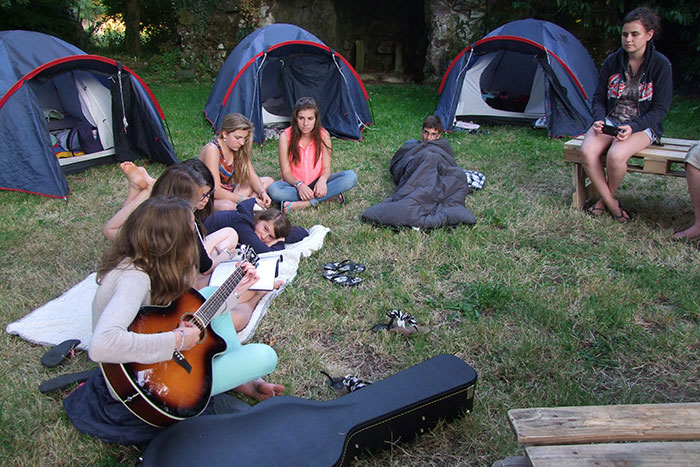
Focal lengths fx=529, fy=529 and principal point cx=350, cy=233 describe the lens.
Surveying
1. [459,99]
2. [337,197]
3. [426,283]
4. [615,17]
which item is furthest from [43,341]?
[615,17]

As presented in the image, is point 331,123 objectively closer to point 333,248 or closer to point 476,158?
point 476,158

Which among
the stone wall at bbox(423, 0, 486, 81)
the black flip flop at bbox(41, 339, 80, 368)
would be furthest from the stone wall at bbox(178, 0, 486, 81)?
the black flip flop at bbox(41, 339, 80, 368)

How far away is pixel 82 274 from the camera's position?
3473mm

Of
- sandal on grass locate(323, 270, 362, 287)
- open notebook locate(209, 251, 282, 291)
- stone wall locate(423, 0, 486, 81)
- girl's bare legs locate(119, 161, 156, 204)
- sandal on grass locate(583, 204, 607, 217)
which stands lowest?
sandal on grass locate(323, 270, 362, 287)

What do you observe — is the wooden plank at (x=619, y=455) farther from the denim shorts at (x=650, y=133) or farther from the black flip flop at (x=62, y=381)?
the denim shorts at (x=650, y=133)

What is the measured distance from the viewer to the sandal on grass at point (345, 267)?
3.43m

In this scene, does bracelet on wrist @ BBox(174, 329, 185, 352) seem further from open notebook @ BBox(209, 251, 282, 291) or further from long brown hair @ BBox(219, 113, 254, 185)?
long brown hair @ BBox(219, 113, 254, 185)

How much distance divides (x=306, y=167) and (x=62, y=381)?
2.77m

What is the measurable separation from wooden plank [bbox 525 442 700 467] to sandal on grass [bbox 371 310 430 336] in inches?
52.0

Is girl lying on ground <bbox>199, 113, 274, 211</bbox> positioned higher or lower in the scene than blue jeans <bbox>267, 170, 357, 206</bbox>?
higher

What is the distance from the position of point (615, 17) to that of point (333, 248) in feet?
24.9

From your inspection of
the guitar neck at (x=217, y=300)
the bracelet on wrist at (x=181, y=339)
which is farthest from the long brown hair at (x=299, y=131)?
the bracelet on wrist at (x=181, y=339)

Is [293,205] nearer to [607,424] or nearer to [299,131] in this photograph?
[299,131]

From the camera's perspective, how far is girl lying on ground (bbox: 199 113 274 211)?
408 centimetres
